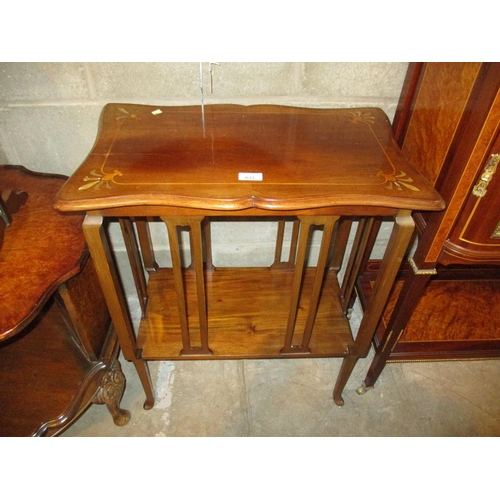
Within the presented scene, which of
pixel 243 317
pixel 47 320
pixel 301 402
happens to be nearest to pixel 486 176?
pixel 243 317

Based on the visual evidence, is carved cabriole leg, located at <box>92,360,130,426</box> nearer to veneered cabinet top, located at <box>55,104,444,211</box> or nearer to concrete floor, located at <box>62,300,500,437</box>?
concrete floor, located at <box>62,300,500,437</box>

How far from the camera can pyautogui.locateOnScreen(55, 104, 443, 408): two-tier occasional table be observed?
33.8 inches

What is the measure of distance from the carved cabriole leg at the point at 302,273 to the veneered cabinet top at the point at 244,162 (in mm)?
79

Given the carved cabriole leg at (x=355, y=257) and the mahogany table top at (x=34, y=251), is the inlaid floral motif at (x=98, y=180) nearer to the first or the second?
the mahogany table top at (x=34, y=251)

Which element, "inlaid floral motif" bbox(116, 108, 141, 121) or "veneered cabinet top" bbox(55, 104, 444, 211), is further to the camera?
"inlaid floral motif" bbox(116, 108, 141, 121)

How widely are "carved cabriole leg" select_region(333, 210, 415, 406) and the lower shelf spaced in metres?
0.08

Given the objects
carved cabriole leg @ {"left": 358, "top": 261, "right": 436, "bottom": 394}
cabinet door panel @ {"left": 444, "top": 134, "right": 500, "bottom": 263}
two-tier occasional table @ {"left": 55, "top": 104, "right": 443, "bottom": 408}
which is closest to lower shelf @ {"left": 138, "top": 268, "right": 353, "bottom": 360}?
two-tier occasional table @ {"left": 55, "top": 104, "right": 443, "bottom": 408}

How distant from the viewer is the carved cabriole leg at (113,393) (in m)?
Result: 1.27

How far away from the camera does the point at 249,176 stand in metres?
0.90

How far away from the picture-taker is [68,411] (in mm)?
1150

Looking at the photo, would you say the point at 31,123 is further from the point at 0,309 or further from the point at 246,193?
the point at 246,193

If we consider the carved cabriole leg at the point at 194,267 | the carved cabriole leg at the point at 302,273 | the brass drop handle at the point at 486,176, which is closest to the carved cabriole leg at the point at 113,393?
the carved cabriole leg at the point at 194,267

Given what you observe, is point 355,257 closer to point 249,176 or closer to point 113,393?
point 249,176
